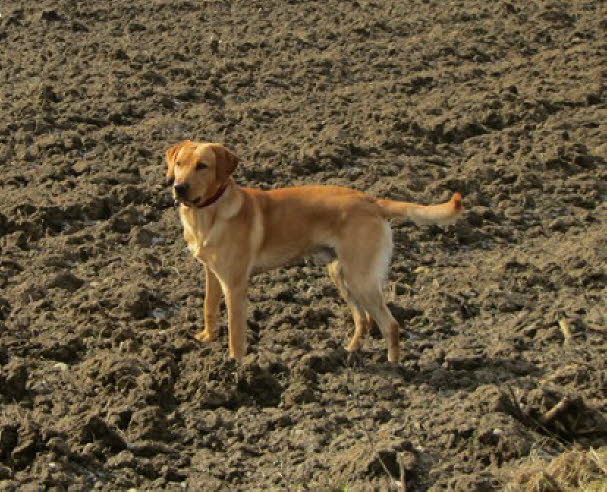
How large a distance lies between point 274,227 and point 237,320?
0.67 metres

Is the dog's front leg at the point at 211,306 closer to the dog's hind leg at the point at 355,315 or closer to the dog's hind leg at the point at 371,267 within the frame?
the dog's hind leg at the point at 355,315

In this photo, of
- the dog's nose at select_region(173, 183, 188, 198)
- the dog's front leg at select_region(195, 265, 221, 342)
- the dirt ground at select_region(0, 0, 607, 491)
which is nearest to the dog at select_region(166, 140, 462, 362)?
the dog's nose at select_region(173, 183, 188, 198)

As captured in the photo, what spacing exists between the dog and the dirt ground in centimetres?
40

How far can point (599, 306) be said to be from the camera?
760 cm

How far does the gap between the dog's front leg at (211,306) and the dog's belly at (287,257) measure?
332 mm

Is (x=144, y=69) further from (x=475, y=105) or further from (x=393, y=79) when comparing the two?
(x=475, y=105)

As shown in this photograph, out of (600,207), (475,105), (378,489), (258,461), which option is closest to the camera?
(378,489)

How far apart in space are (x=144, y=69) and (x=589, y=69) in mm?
5661

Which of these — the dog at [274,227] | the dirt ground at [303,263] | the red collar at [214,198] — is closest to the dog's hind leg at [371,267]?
the dog at [274,227]

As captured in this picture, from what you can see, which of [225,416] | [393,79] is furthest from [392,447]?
[393,79]

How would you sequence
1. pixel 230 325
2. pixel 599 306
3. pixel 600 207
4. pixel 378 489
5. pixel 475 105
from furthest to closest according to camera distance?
pixel 475 105 → pixel 600 207 → pixel 599 306 → pixel 230 325 → pixel 378 489

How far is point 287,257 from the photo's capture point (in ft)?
23.4

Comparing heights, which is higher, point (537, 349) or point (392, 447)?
point (392, 447)

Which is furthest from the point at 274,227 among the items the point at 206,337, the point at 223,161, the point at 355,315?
the point at 206,337
